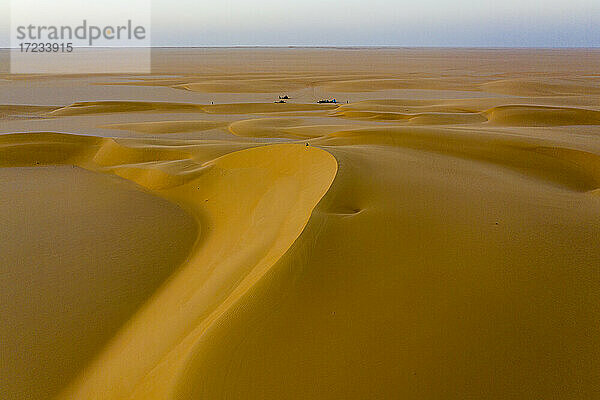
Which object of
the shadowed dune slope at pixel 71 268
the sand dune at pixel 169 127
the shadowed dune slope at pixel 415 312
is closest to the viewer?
the shadowed dune slope at pixel 415 312

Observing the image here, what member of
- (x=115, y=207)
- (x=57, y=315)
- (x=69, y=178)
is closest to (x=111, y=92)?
(x=69, y=178)

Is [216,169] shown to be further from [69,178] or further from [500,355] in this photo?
[500,355]

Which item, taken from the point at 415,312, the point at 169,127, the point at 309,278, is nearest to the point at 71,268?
the point at 309,278

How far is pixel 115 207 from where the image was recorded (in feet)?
18.2

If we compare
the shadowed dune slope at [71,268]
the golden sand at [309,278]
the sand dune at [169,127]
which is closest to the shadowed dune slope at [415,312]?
the golden sand at [309,278]

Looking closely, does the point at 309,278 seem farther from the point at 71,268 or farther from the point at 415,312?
the point at 71,268

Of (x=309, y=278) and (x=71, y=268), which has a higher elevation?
(x=309, y=278)

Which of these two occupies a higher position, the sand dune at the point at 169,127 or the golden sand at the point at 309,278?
the sand dune at the point at 169,127

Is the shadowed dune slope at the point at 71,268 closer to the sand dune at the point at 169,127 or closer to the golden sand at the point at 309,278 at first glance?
the golden sand at the point at 309,278

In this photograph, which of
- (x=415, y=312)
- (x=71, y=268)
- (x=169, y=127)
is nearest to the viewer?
(x=415, y=312)

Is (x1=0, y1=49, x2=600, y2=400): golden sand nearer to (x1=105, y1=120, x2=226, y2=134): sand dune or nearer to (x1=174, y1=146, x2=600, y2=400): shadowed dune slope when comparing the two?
(x1=174, y1=146, x2=600, y2=400): shadowed dune slope

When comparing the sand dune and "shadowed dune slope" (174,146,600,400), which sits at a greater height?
the sand dune

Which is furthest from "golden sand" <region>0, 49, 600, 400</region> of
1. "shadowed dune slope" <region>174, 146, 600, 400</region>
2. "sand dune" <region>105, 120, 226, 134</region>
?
"sand dune" <region>105, 120, 226, 134</region>

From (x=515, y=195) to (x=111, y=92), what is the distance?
80.9ft
